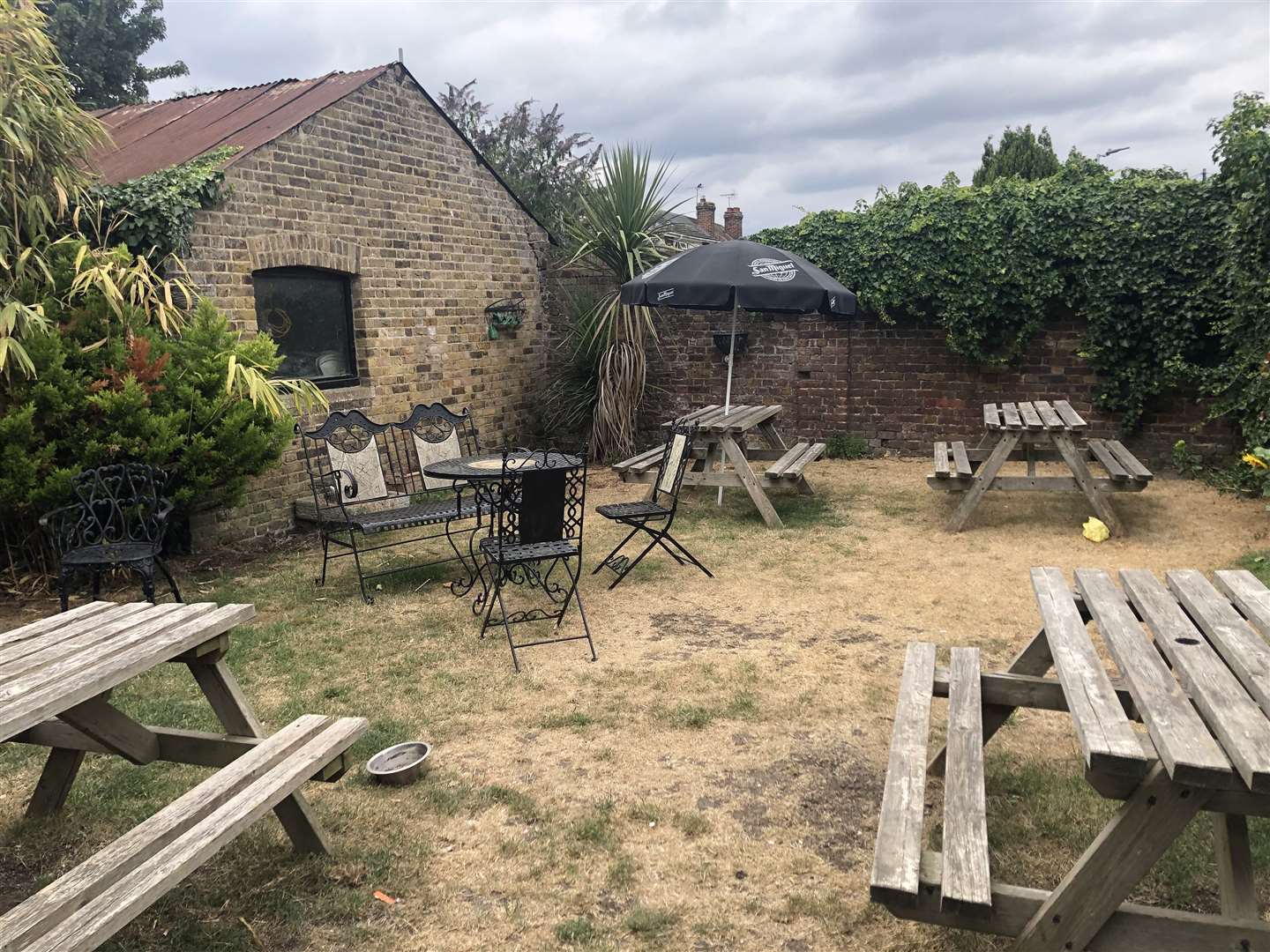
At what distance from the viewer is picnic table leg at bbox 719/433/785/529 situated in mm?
6508

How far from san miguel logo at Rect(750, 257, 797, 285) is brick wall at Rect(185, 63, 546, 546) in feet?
10.4

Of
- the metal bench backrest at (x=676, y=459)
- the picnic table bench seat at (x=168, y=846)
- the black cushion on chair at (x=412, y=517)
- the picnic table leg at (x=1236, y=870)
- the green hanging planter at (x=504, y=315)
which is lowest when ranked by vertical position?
the picnic table leg at (x=1236, y=870)

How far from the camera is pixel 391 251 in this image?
25.4 feet

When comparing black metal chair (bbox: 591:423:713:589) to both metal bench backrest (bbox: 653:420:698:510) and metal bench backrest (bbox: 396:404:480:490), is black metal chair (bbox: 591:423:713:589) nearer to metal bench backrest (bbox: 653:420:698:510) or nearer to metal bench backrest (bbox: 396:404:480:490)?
metal bench backrest (bbox: 653:420:698:510)

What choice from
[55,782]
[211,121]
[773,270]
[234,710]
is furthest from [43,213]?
[773,270]

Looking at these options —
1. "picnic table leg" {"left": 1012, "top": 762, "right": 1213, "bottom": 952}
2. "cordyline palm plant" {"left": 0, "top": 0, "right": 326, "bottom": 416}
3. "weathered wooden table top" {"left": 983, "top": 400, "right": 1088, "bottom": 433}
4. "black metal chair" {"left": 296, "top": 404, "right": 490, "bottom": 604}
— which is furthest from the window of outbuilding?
"picnic table leg" {"left": 1012, "top": 762, "right": 1213, "bottom": 952}

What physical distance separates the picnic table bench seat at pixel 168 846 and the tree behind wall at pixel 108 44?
18472 millimetres

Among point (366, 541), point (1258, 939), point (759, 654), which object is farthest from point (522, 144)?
point (1258, 939)

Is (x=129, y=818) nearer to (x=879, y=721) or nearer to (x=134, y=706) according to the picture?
(x=134, y=706)

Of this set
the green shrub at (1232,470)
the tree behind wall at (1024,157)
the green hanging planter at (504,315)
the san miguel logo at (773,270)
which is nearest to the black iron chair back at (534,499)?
the san miguel logo at (773,270)

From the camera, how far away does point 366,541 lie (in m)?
6.58

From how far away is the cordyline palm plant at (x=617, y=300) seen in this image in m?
9.02

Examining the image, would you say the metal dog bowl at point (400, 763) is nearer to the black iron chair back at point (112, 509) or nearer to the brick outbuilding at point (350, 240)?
the black iron chair back at point (112, 509)

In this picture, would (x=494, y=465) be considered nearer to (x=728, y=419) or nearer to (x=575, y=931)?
(x=728, y=419)
